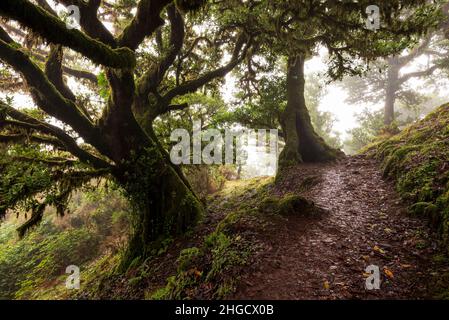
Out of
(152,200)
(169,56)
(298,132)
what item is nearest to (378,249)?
(152,200)

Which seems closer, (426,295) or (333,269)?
(426,295)

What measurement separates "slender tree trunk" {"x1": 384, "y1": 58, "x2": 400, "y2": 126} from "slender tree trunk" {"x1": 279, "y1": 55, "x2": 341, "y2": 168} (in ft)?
46.3

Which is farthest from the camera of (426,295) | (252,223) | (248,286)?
(252,223)

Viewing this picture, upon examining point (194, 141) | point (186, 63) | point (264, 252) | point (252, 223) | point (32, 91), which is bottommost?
point (264, 252)

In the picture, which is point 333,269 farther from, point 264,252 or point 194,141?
point 194,141

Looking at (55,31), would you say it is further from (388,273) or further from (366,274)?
(388,273)

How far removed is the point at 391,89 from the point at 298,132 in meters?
16.8

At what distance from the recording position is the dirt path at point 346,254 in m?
4.28

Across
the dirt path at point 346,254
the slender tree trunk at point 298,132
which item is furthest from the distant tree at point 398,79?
the dirt path at point 346,254

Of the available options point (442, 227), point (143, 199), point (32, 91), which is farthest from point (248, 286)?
point (32, 91)

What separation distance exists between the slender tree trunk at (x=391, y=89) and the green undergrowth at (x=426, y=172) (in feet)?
48.0

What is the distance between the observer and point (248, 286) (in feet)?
14.8

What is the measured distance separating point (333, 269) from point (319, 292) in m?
0.73

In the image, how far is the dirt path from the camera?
168 inches
